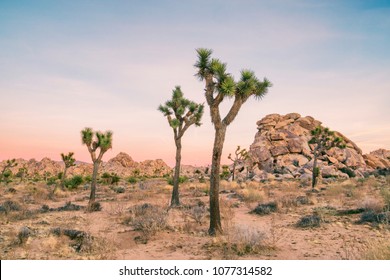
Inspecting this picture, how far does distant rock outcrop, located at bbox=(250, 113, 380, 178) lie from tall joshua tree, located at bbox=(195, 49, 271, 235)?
37391 millimetres

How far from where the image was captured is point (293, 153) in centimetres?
5434

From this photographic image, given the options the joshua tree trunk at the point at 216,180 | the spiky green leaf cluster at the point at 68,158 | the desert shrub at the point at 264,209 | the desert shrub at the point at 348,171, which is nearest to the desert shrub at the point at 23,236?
the joshua tree trunk at the point at 216,180

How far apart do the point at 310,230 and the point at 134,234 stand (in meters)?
5.82

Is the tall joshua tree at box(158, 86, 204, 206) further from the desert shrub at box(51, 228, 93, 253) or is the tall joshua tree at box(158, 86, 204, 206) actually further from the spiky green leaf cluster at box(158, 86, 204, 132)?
the desert shrub at box(51, 228, 93, 253)

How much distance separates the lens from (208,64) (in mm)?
9930

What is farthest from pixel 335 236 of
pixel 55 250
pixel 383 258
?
pixel 55 250

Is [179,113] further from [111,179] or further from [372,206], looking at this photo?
[111,179]

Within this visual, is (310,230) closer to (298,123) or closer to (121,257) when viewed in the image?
(121,257)

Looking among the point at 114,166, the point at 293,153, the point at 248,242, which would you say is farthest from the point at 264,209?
the point at 114,166

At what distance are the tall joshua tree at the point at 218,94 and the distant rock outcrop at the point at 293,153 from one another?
37391mm

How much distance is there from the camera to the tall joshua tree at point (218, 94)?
29.8 feet

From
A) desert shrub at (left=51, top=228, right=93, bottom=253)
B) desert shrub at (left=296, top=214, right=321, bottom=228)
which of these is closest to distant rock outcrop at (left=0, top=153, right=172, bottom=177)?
desert shrub at (left=296, top=214, right=321, bottom=228)

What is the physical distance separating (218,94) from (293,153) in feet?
159

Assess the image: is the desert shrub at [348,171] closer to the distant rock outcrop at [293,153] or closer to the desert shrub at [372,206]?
the distant rock outcrop at [293,153]
